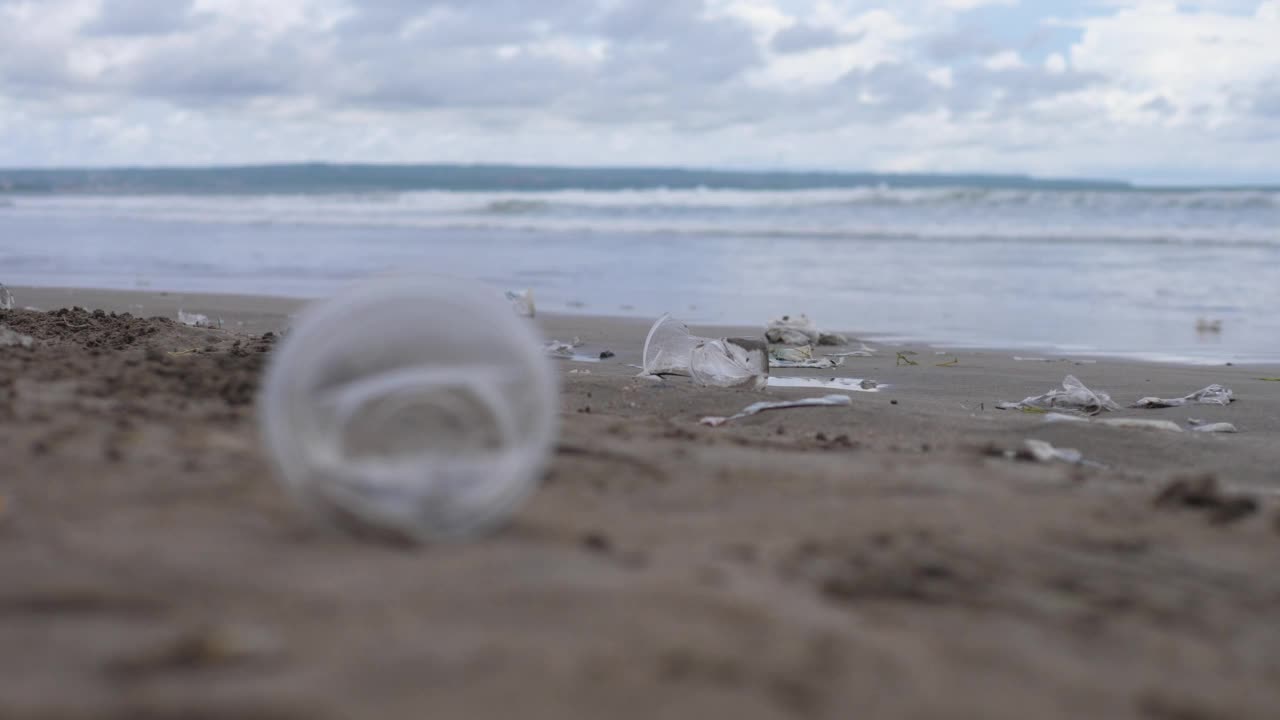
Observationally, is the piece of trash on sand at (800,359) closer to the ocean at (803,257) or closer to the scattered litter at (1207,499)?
the ocean at (803,257)

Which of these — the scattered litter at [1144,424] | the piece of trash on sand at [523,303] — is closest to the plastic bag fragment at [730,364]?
the scattered litter at [1144,424]

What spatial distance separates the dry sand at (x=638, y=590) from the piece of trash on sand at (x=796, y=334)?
4704mm

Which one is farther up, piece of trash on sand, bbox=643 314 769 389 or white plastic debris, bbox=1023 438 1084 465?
piece of trash on sand, bbox=643 314 769 389

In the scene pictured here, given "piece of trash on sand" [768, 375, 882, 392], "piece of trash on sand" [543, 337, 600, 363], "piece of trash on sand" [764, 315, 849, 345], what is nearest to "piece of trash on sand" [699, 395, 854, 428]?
"piece of trash on sand" [768, 375, 882, 392]

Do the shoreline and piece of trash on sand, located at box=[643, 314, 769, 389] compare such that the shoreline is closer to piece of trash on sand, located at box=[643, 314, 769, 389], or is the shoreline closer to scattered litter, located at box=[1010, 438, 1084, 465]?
piece of trash on sand, located at box=[643, 314, 769, 389]

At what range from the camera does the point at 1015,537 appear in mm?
3176

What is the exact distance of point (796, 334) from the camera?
9.09 meters

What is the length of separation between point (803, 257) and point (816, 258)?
25 centimetres

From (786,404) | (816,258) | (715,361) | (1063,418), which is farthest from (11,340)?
(816,258)

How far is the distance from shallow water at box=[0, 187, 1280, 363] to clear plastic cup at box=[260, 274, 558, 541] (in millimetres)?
7647

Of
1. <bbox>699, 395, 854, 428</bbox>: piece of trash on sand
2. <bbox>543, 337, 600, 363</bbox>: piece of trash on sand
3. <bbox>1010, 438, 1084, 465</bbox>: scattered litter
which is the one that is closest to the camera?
<bbox>1010, 438, 1084, 465</bbox>: scattered litter

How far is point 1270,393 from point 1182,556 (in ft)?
16.4

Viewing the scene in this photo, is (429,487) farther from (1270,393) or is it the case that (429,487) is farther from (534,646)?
(1270,393)

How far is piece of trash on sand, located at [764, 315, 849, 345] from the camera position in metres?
9.09
